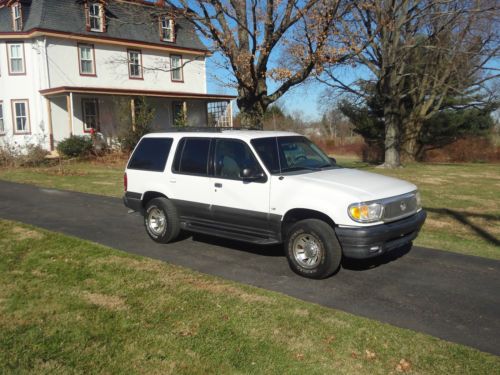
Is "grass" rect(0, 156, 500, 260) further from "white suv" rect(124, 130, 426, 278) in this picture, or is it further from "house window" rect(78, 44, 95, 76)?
"house window" rect(78, 44, 95, 76)

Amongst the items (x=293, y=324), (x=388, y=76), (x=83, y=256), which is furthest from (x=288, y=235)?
(x=388, y=76)

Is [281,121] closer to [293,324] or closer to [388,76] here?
[388,76]

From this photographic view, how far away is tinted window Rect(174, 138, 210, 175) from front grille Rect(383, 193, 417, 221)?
108 inches

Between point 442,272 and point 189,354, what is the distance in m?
3.81

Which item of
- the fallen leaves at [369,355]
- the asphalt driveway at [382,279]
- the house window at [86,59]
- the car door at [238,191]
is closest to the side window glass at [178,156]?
the car door at [238,191]

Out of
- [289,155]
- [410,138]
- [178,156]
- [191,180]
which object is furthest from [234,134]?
[410,138]

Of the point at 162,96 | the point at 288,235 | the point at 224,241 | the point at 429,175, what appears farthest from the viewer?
the point at 162,96

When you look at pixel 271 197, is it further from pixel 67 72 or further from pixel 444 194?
pixel 67 72

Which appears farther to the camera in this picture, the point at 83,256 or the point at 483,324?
the point at 83,256

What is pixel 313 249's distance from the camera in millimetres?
5961

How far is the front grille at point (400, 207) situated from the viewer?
5.86 m

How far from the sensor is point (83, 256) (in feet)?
22.7

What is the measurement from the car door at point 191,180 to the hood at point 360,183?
158 centimetres

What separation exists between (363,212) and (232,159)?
2148 millimetres
